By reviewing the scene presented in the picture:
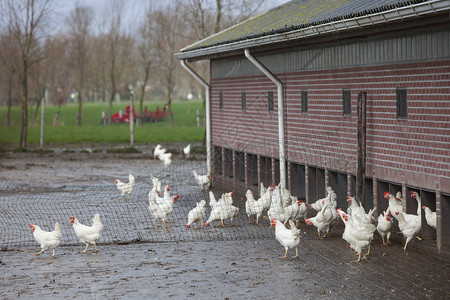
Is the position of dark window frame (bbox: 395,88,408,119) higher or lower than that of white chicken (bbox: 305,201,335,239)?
higher

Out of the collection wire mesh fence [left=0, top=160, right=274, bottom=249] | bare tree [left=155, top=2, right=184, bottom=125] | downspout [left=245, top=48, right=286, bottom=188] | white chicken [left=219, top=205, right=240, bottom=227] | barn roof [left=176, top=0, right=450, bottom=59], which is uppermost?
bare tree [left=155, top=2, right=184, bottom=125]

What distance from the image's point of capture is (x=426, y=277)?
35.9 feet

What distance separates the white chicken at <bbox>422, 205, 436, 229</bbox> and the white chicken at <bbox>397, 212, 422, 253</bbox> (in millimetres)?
263

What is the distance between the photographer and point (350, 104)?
1574 centimetres

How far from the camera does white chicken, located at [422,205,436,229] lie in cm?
1260

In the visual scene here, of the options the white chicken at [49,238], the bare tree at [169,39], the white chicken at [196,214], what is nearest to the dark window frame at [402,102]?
the white chicken at [196,214]

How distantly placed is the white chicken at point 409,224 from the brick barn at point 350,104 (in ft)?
1.31

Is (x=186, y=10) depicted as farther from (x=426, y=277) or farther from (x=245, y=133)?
(x=426, y=277)

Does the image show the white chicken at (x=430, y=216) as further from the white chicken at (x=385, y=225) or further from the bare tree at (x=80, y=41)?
the bare tree at (x=80, y=41)

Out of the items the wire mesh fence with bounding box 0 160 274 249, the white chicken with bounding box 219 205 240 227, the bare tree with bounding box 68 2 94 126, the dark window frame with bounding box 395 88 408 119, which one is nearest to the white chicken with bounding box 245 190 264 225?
the wire mesh fence with bounding box 0 160 274 249

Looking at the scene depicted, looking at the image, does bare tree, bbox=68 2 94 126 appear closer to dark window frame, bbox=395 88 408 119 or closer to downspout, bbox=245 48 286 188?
downspout, bbox=245 48 286 188

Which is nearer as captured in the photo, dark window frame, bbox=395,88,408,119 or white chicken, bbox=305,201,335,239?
dark window frame, bbox=395,88,408,119

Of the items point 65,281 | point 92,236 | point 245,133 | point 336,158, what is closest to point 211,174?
point 245,133

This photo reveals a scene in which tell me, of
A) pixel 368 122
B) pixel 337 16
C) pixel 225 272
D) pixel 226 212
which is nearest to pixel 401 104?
pixel 368 122
